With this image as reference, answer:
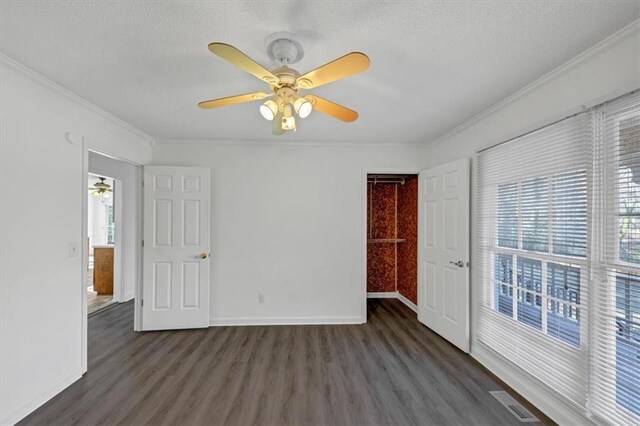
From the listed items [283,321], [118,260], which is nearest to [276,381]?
[283,321]

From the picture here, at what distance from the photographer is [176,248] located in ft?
11.7

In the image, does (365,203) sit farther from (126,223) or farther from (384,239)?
(126,223)

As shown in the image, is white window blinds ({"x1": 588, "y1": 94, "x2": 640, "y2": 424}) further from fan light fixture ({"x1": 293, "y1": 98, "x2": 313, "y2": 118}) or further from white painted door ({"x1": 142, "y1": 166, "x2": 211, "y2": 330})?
white painted door ({"x1": 142, "y1": 166, "x2": 211, "y2": 330})

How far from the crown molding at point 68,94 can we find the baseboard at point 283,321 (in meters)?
2.51

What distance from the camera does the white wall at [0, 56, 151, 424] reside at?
1.91 meters

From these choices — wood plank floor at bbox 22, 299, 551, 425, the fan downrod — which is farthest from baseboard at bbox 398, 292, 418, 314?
the fan downrod

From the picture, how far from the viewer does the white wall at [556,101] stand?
1596mm

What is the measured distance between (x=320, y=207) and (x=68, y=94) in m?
2.74

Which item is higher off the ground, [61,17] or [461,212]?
[61,17]

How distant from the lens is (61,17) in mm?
1479

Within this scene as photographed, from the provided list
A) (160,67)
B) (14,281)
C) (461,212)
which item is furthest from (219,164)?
(461,212)

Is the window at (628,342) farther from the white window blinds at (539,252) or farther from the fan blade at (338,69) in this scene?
the fan blade at (338,69)

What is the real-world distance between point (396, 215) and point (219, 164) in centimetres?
320

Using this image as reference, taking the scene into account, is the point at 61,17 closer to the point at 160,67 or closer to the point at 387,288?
the point at 160,67
